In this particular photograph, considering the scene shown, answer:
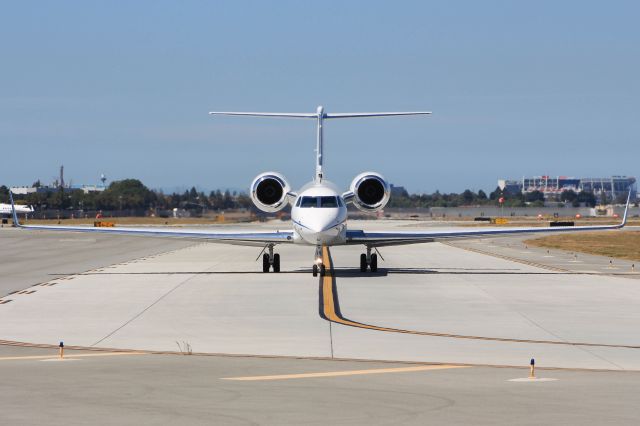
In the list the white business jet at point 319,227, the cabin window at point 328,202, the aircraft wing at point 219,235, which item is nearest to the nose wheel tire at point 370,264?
the white business jet at point 319,227

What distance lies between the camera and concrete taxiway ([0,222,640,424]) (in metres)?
12.4

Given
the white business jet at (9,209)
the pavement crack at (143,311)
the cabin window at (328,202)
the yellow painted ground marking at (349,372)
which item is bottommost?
the pavement crack at (143,311)

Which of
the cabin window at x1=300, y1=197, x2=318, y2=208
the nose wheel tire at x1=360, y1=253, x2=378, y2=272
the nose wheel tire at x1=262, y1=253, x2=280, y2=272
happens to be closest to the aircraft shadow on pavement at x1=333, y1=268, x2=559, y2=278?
the nose wheel tire at x1=360, y1=253, x2=378, y2=272

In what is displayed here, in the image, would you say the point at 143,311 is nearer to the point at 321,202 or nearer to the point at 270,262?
the point at 321,202

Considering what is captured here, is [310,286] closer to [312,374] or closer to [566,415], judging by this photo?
[312,374]

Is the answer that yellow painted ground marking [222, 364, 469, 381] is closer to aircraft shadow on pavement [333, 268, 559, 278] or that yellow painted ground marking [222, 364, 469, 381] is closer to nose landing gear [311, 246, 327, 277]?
nose landing gear [311, 246, 327, 277]

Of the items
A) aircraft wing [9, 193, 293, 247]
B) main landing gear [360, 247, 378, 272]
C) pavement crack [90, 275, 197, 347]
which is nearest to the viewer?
pavement crack [90, 275, 197, 347]

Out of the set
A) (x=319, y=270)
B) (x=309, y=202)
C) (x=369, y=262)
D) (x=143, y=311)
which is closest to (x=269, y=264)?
(x=369, y=262)

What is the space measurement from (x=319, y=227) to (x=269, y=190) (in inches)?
173

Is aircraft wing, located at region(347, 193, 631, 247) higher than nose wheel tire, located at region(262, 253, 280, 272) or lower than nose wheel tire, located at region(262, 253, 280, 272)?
higher

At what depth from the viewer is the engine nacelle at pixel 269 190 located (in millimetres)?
39719

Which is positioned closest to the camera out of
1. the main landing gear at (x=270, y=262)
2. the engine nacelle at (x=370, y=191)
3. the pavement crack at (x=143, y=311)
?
the pavement crack at (x=143, y=311)

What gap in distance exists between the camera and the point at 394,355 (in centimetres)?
1738

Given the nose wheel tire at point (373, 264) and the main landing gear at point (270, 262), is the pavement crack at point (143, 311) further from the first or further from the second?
the nose wheel tire at point (373, 264)
